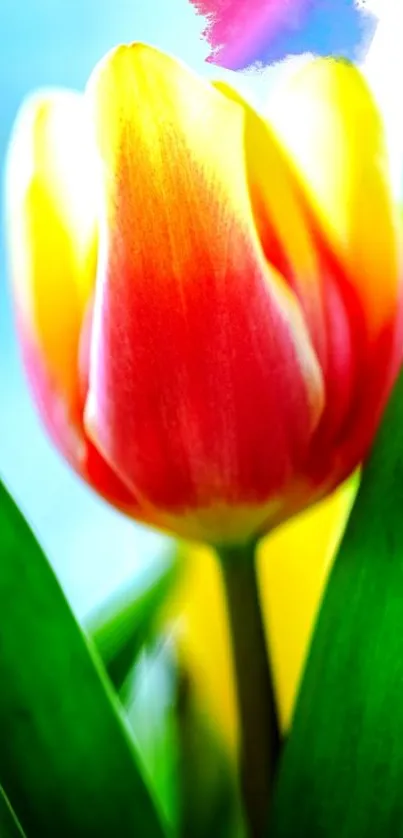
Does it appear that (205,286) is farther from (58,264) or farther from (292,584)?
(292,584)

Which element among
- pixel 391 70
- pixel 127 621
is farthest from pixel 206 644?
pixel 391 70

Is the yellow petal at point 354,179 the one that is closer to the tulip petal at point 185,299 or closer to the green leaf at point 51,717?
the tulip petal at point 185,299

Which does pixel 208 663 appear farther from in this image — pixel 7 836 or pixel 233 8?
pixel 233 8

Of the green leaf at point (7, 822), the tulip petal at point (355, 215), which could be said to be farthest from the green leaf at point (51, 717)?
the tulip petal at point (355, 215)

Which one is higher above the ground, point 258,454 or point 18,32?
point 18,32

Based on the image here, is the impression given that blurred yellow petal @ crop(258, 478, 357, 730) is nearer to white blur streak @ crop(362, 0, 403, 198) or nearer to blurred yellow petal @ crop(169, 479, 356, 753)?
blurred yellow petal @ crop(169, 479, 356, 753)

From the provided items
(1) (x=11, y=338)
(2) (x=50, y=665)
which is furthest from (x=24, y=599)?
(1) (x=11, y=338)

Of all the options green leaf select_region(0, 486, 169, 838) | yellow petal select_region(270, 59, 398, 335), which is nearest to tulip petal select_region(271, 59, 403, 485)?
yellow petal select_region(270, 59, 398, 335)
